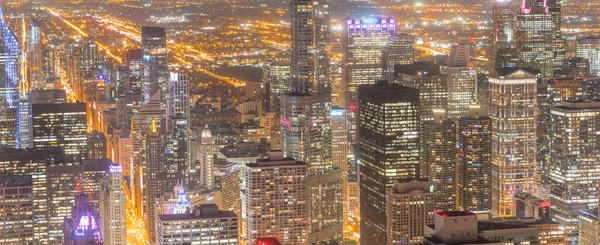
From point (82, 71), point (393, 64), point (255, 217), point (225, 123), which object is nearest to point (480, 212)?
point (255, 217)

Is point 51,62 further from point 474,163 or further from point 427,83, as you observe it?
point 474,163

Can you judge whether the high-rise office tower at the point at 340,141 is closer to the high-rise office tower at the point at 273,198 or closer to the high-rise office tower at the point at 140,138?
the high-rise office tower at the point at 273,198

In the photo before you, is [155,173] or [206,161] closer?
[206,161]

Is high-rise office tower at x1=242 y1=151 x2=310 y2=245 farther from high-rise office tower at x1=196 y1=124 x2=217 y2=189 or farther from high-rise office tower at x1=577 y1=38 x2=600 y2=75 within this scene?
high-rise office tower at x1=577 y1=38 x2=600 y2=75

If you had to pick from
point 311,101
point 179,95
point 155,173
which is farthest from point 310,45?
point 179,95

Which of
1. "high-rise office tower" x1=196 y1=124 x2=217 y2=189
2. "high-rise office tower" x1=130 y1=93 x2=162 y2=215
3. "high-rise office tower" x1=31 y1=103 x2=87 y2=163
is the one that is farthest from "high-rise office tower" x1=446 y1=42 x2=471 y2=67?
"high-rise office tower" x1=31 y1=103 x2=87 y2=163
